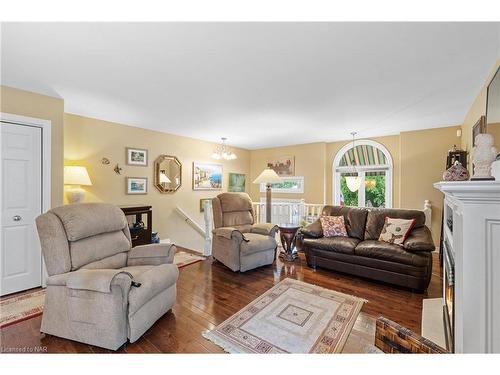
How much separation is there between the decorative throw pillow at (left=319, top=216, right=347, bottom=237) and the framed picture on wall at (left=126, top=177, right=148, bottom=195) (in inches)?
135

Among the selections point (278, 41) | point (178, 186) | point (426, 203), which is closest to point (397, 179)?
point (426, 203)

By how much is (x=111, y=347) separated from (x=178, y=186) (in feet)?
11.7

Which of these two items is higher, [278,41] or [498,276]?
[278,41]

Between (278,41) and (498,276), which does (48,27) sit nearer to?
(278,41)

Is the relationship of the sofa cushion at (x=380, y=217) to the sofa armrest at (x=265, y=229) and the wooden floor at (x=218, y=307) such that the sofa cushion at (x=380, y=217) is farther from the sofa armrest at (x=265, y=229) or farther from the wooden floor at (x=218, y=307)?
the sofa armrest at (x=265, y=229)

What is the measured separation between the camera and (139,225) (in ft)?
13.0

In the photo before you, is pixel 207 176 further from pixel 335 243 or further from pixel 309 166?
pixel 335 243

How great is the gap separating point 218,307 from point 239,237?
106cm

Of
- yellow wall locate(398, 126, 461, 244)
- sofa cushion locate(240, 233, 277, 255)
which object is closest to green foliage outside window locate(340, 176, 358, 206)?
yellow wall locate(398, 126, 461, 244)

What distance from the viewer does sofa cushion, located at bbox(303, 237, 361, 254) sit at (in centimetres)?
317

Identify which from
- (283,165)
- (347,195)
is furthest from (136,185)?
(347,195)
